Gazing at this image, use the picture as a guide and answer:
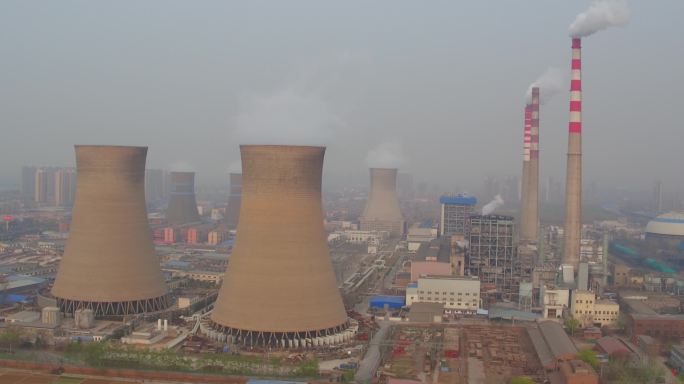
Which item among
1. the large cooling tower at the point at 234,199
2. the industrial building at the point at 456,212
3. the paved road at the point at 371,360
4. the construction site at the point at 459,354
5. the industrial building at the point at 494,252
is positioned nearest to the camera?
the paved road at the point at 371,360

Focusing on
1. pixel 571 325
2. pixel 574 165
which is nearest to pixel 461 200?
pixel 574 165

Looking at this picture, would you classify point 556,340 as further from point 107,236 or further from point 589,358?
point 107,236

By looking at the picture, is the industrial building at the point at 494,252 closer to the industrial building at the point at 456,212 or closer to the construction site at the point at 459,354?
the construction site at the point at 459,354

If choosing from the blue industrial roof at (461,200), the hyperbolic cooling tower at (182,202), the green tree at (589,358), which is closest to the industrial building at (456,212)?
the blue industrial roof at (461,200)

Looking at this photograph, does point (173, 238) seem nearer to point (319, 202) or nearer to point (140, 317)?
point (140, 317)

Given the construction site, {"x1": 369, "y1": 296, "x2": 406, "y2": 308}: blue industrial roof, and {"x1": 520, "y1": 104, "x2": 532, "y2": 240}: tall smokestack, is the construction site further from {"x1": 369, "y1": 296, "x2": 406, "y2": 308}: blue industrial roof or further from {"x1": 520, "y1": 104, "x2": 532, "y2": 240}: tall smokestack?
{"x1": 520, "y1": 104, "x2": 532, "y2": 240}: tall smokestack

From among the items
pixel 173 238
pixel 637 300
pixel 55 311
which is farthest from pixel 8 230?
pixel 637 300
